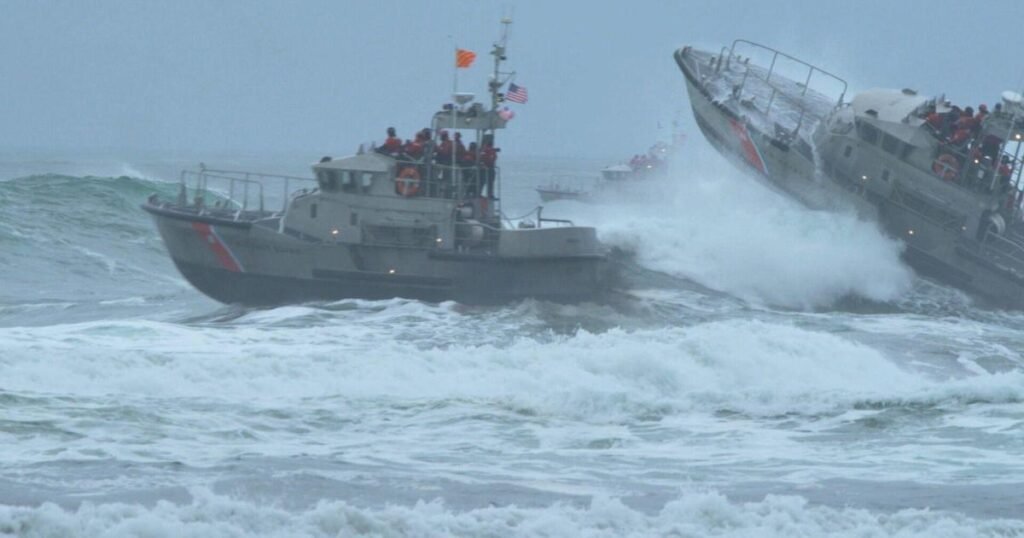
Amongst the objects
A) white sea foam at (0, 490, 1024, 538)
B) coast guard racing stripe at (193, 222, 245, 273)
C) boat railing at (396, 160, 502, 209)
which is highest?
boat railing at (396, 160, 502, 209)

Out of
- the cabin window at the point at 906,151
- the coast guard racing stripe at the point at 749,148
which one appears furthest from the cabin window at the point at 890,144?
the coast guard racing stripe at the point at 749,148

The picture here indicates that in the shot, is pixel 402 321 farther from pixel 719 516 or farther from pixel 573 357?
pixel 719 516

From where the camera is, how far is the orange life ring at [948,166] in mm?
23453

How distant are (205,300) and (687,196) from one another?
37.1 ft

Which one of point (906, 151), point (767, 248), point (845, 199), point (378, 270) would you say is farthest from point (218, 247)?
point (906, 151)

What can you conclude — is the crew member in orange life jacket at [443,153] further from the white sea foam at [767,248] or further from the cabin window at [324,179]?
the white sea foam at [767,248]

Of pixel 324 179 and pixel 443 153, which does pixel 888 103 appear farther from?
pixel 324 179

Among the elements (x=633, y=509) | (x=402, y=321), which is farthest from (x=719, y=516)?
(x=402, y=321)

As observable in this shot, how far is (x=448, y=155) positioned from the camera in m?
20.4

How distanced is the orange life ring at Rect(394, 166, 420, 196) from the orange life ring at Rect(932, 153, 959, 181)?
815 centimetres

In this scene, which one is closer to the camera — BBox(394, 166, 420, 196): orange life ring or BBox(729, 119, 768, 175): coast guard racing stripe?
BBox(394, 166, 420, 196): orange life ring

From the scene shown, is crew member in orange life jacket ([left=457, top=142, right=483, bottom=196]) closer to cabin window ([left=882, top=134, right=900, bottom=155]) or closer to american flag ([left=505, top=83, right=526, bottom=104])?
american flag ([left=505, top=83, right=526, bottom=104])

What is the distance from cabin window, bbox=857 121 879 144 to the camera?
24047 mm

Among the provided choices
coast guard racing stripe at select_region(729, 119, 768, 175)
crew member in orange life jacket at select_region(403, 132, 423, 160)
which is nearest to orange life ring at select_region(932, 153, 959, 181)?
coast guard racing stripe at select_region(729, 119, 768, 175)
